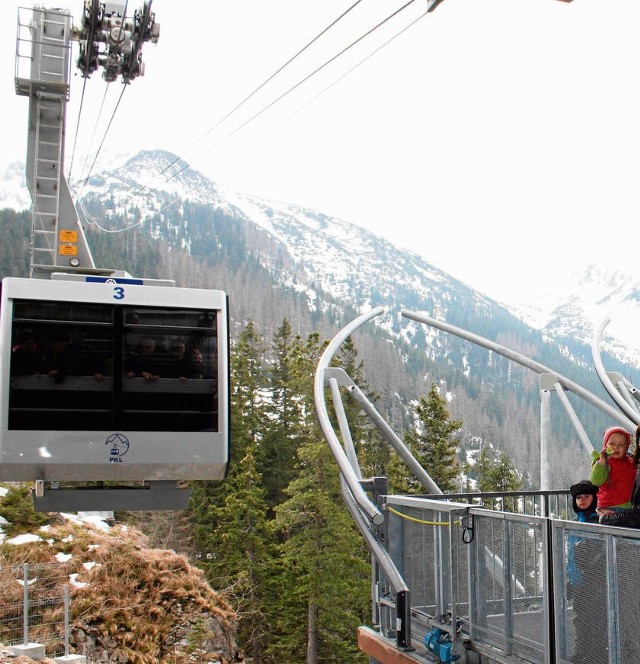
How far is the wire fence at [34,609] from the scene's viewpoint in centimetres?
2050

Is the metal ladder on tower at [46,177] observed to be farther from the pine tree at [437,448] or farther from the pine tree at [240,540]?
the pine tree at [437,448]

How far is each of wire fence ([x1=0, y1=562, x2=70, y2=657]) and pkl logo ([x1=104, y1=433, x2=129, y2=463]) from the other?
995 cm

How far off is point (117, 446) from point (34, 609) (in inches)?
516

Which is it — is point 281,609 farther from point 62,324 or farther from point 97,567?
point 62,324

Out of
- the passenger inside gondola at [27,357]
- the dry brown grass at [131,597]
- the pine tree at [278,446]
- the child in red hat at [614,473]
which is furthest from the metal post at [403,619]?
the pine tree at [278,446]

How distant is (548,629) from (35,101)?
1302cm

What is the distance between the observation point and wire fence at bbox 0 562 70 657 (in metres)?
20.5

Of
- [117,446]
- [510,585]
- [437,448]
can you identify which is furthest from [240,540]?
[510,585]

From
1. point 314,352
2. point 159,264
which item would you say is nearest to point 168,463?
point 314,352

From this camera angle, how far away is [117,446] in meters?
11.4

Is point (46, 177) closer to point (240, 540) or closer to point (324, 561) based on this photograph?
point (324, 561)

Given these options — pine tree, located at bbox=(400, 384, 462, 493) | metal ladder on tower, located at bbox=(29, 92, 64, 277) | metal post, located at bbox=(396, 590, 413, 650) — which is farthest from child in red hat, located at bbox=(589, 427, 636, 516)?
pine tree, located at bbox=(400, 384, 462, 493)

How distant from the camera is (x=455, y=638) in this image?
25.4 feet

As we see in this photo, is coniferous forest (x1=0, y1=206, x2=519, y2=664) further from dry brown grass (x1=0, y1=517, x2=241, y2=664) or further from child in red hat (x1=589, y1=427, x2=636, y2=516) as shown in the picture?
child in red hat (x1=589, y1=427, x2=636, y2=516)
